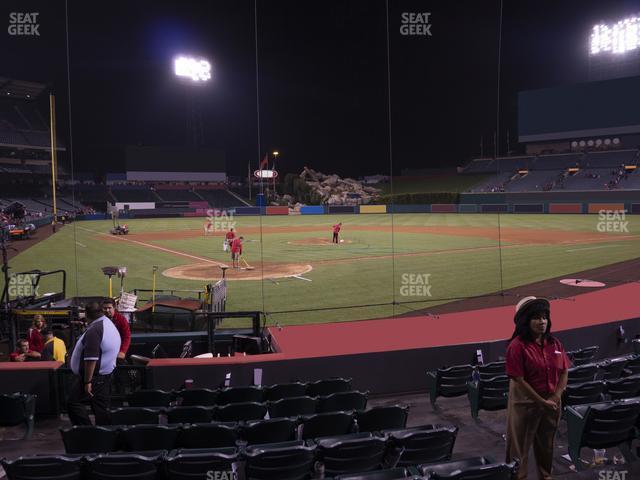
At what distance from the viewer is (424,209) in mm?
66688

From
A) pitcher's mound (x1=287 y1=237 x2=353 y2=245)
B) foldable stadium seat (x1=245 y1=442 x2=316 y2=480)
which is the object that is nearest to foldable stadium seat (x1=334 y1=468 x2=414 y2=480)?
foldable stadium seat (x1=245 y1=442 x2=316 y2=480)

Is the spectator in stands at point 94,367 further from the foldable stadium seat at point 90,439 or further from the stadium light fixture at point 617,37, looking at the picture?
the stadium light fixture at point 617,37

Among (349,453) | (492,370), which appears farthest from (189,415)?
(492,370)

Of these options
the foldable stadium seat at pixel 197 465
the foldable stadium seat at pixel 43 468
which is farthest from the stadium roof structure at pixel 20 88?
the foldable stadium seat at pixel 197 465

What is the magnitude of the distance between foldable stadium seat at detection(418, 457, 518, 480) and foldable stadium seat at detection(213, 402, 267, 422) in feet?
7.76

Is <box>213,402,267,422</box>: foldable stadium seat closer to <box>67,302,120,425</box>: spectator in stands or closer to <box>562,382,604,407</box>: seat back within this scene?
<box>67,302,120,425</box>: spectator in stands

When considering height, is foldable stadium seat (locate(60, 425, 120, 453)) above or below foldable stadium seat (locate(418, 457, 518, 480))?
below

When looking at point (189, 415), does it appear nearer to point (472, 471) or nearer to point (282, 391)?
point (282, 391)

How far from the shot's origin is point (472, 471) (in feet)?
11.7

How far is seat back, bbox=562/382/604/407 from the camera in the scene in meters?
5.80

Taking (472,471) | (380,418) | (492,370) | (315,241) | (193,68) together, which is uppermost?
(193,68)

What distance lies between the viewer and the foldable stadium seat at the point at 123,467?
399 cm

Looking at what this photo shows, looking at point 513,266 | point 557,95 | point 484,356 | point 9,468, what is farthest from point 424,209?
point 9,468

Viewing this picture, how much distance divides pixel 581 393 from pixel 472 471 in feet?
9.65
